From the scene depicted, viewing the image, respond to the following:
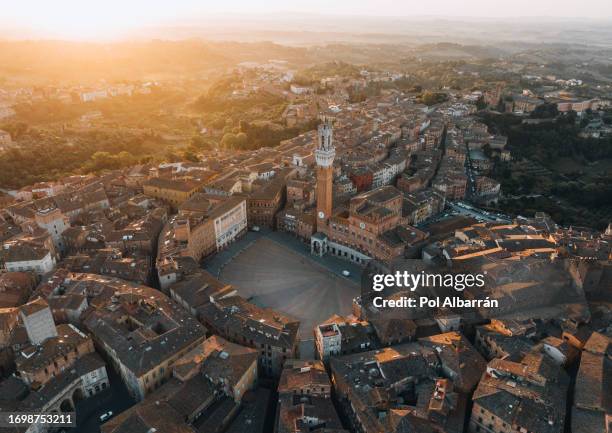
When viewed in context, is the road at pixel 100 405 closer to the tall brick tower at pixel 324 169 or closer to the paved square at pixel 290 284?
the paved square at pixel 290 284

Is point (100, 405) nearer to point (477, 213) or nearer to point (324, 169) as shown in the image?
point (324, 169)

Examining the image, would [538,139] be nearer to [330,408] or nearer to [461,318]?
[461,318]

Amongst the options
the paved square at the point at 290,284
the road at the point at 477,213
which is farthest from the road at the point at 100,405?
the road at the point at 477,213

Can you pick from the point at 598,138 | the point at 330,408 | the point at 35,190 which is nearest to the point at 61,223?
the point at 35,190

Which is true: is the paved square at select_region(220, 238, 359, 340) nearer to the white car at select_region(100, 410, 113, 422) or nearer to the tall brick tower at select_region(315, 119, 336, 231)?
the tall brick tower at select_region(315, 119, 336, 231)

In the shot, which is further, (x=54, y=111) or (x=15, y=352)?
(x=54, y=111)

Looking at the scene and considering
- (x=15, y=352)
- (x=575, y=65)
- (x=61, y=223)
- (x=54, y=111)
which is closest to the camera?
(x=15, y=352)

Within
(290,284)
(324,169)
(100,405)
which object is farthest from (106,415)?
(324,169)
